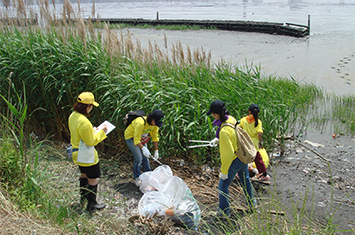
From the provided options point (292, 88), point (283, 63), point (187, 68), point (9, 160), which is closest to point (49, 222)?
point (9, 160)

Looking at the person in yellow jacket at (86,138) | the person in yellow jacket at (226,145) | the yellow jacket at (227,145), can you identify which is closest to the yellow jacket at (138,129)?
the person in yellow jacket at (86,138)

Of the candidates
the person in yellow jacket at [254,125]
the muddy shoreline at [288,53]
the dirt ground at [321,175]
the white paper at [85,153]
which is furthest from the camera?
the muddy shoreline at [288,53]

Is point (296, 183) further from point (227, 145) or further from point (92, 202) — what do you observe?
point (92, 202)

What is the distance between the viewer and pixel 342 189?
4898 mm

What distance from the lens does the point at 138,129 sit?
14.7 feet

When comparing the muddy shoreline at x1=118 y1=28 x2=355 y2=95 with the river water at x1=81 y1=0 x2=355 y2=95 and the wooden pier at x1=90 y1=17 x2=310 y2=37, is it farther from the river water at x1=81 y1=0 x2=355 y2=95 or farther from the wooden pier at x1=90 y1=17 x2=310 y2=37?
the wooden pier at x1=90 y1=17 x2=310 y2=37

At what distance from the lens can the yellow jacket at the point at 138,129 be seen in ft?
14.7

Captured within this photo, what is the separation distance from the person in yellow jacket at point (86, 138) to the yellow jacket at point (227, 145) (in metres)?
1.50

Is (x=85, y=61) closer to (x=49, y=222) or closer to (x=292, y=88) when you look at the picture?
(x=49, y=222)

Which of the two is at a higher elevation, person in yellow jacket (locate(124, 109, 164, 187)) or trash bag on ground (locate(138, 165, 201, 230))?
person in yellow jacket (locate(124, 109, 164, 187))

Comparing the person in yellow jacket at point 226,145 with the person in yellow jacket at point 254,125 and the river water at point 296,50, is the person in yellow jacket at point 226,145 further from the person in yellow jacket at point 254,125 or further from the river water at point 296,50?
the river water at point 296,50

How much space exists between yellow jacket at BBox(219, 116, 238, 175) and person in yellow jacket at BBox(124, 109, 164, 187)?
3.17 feet

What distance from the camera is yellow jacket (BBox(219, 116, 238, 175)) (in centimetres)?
381

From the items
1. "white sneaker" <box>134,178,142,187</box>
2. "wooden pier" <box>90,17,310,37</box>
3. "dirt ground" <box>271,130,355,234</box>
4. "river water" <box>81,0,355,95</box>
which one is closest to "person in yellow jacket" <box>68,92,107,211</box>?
"white sneaker" <box>134,178,142,187</box>
